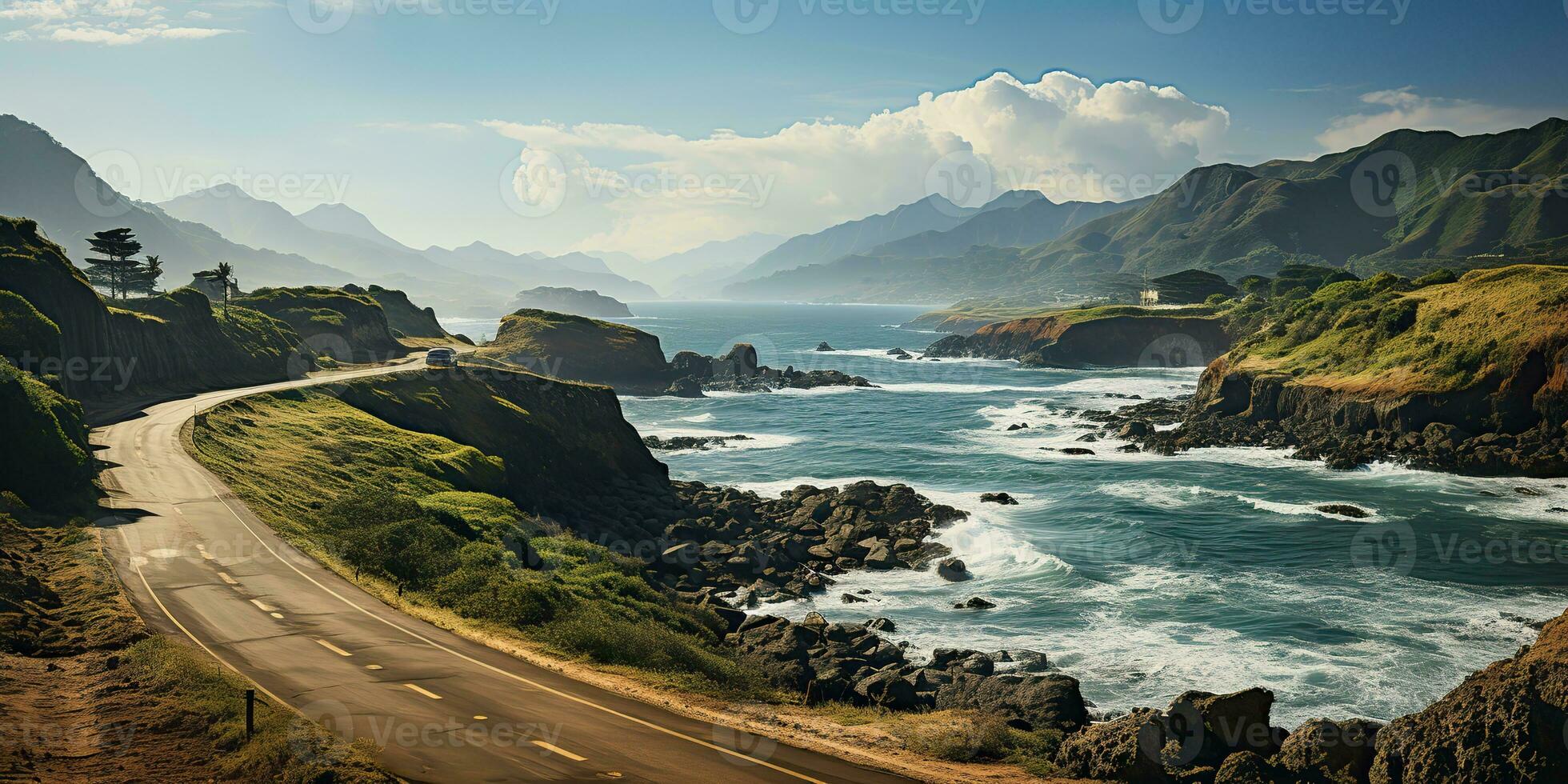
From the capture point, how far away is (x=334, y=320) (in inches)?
3497

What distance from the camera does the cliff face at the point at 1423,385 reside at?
197 ft

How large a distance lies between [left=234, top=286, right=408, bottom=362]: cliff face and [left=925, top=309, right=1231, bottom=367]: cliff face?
10984 cm

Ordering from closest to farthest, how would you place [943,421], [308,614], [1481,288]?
1. [308,614]
2. [1481,288]
3. [943,421]

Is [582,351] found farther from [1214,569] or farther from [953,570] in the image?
[1214,569]

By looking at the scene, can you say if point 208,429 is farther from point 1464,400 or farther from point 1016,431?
point 1464,400

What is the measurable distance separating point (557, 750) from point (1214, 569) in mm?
35463

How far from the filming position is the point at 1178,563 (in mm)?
42344

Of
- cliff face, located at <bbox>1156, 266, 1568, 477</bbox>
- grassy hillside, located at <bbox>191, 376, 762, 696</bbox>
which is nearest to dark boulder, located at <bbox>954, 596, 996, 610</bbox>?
grassy hillside, located at <bbox>191, 376, 762, 696</bbox>

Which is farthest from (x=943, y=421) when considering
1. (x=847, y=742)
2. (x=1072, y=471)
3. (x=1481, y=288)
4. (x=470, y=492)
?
(x=847, y=742)

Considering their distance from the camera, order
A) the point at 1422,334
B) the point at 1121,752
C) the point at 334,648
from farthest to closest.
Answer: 1. the point at 1422,334
2. the point at 334,648
3. the point at 1121,752

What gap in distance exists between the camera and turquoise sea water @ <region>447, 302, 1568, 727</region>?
29984 millimetres

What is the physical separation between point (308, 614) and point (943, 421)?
247 feet

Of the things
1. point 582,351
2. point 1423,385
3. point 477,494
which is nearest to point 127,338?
point 477,494

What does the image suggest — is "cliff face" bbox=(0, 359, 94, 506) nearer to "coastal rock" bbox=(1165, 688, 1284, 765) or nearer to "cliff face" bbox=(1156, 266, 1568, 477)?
"coastal rock" bbox=(1165, 688, 1284, 765)
